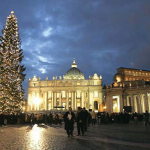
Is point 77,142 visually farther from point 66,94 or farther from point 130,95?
point 66,94

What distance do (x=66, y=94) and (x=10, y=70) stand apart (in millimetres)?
66156

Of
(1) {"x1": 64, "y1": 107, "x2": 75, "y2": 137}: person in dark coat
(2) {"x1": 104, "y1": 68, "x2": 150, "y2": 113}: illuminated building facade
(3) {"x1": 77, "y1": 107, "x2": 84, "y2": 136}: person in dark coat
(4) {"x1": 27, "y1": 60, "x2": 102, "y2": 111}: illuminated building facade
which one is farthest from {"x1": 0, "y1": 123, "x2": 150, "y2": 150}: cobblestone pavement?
(4) {"x1": 27, "y1": 60, "x2": 102, "y2": 111}: illuminated building facade

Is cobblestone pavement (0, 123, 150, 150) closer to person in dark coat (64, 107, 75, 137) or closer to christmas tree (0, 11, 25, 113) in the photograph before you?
person in dark coat (64, 107, 75, 137)

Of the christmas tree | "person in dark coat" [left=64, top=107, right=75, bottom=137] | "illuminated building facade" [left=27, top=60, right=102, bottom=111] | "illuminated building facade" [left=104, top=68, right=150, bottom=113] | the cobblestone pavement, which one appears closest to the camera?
the cobblestone pavement

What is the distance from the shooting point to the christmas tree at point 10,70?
28.8 metres

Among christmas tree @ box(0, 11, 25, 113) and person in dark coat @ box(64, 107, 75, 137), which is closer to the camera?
person in dark coat @ box(64, 107, 75, 137)

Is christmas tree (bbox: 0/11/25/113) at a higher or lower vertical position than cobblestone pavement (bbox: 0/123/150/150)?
higher

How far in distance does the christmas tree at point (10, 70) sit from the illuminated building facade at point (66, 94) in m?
62.5

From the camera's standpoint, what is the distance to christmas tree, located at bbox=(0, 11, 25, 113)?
28797 millimetres

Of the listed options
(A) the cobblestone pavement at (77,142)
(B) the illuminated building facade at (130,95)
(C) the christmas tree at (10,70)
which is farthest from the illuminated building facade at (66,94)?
(A) the cobblestone pavement at (77,142)

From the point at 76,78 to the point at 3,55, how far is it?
240ft

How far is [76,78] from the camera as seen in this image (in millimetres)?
102125

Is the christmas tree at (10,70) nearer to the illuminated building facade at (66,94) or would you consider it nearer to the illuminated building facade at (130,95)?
the illuminated building facade at (130,95)

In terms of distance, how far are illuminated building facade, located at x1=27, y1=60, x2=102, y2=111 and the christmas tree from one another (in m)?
62.5
